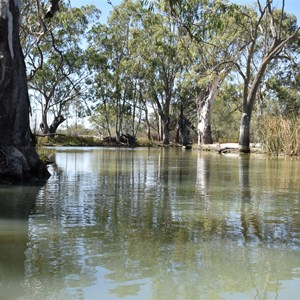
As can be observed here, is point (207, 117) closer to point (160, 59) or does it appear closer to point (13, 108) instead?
point (160, 59)

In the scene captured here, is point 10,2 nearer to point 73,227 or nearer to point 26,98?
point 26,98

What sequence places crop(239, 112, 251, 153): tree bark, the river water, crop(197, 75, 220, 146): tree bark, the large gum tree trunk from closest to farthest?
the river water, the large gum tree trunk, crop(239, 112, 251, 153): tree bark, crop(197, 75, 220, 146): tree bark

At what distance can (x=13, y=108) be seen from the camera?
354 inches

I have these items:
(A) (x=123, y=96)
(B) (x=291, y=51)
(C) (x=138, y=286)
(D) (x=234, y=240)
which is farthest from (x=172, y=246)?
(A) (x=123, y=96)

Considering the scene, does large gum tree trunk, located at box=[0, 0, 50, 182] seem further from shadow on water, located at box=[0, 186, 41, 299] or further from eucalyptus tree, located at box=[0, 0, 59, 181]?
shadow on water, located at box=[0, 186, 41, 299]

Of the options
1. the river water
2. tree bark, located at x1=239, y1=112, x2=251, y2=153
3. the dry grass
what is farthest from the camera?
tree bark, located at x1=239, y1=112, x2=251, y2=153

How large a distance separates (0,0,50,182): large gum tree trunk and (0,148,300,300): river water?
4.79 ft

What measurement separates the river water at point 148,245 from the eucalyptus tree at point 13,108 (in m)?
1.48

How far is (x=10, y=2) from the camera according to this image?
357 inches

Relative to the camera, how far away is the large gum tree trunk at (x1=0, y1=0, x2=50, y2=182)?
8648 millimetres

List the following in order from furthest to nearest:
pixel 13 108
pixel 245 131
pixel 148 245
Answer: pixel 245 131 → pixel 13 108 → pixel 148 245

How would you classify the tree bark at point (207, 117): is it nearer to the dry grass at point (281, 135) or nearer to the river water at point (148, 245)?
the dry grass at point (281, 135)

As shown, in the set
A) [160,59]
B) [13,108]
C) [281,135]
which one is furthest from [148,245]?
[160,59]

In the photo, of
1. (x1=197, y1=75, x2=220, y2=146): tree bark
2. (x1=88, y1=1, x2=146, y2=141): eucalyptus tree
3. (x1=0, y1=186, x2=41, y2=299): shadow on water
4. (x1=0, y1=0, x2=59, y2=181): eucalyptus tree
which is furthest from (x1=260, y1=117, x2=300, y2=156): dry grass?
(x1=88, y1=1, x2=146, y2=141): eucalyptus tree
